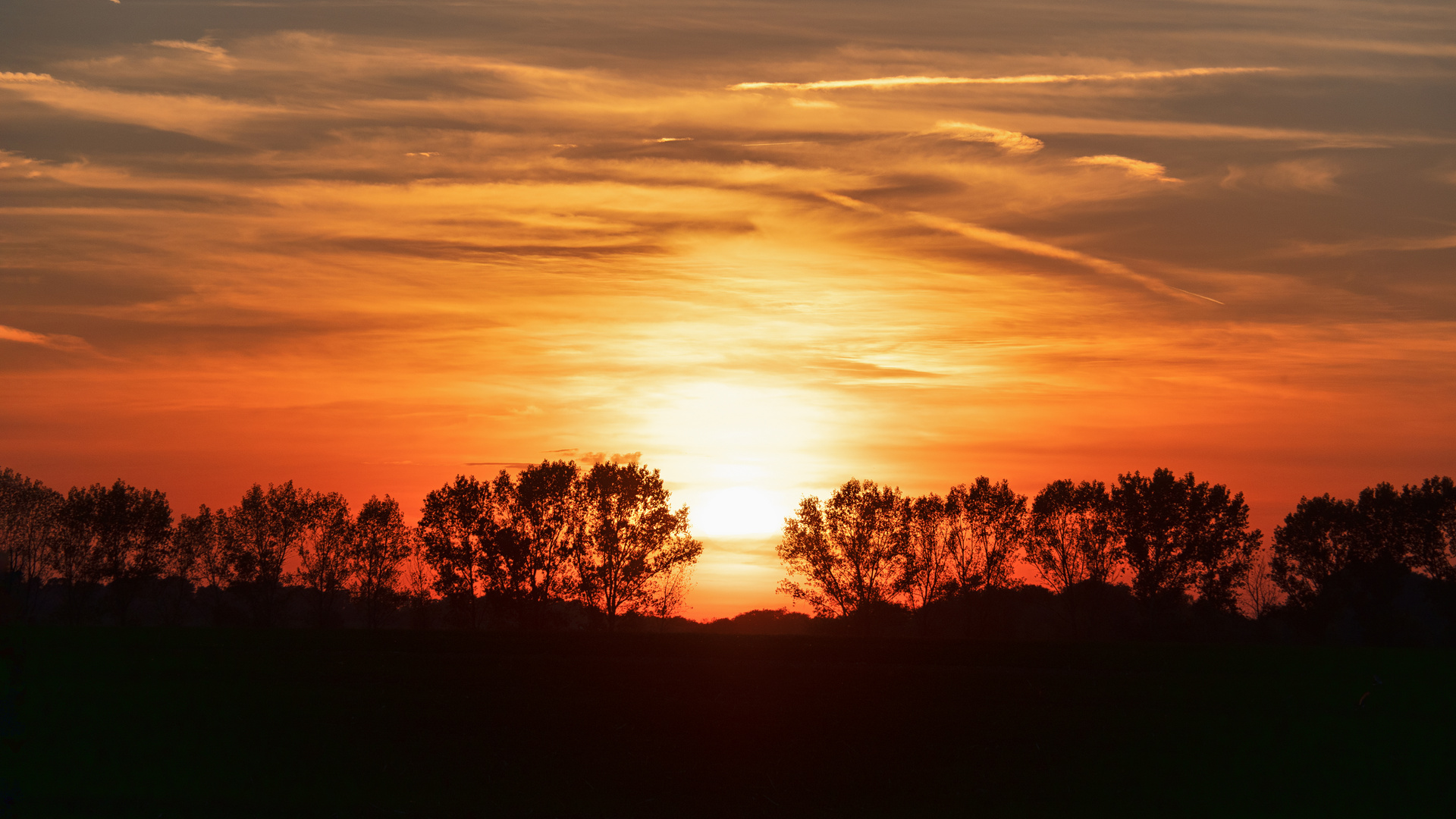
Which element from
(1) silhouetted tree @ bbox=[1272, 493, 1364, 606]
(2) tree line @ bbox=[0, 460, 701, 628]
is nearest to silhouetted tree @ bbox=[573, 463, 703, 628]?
(2) tree line @ bbox=[0, 460, 701, 628]

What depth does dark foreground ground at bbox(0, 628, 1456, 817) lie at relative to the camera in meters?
21.1

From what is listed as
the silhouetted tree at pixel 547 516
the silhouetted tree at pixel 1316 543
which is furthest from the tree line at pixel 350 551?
the silhouetted tree at pixel 1316 543

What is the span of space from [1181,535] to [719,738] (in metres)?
78.4

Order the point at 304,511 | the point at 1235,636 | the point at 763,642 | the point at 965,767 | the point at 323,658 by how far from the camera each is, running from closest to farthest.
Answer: the point at 965,767
the point at 323,658
the point at 763,642
the point at 1235,636
the point at 304,511

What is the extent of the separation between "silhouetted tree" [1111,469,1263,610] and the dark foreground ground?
185 ft

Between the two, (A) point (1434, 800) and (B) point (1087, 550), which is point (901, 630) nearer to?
(B) point (1087, 550)

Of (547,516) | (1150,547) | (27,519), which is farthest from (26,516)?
(1150,547)

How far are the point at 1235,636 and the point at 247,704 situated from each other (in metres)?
79.4

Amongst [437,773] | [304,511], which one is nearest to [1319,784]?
[437,773]

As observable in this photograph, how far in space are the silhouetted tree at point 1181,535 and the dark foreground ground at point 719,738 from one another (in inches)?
2224

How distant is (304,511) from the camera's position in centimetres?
9894

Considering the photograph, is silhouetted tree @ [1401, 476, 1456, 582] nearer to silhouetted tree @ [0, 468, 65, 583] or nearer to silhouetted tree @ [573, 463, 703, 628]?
silhouetted tree @ [573, 463, 703, 628]

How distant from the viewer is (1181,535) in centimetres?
9081

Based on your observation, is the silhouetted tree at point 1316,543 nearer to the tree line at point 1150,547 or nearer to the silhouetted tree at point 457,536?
the tree line at point 1150,547
